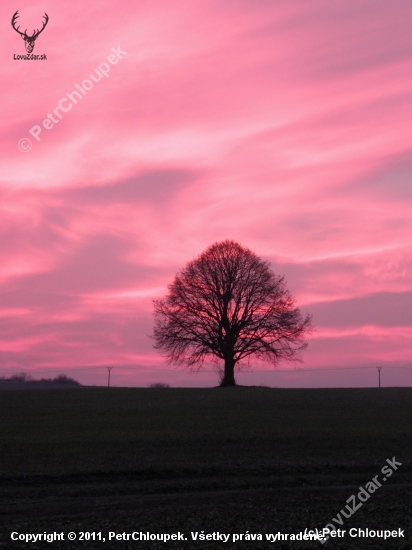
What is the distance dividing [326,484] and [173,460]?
5888 millimetres

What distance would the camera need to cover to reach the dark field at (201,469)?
621 inches

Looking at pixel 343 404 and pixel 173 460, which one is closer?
pixel 173 460

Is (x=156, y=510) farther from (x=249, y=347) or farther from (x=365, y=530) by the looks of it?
(x=249, y=347)

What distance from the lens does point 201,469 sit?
2312cm

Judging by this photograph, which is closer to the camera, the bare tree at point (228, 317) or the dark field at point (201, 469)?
the dark field at point (201, 469)

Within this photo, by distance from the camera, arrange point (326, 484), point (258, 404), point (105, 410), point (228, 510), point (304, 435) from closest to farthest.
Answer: point (228, 510), point (326, 484), point (304, 435), point (105, 410), point (258, 404)

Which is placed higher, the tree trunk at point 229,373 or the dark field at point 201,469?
→ the tree trunk at point 229,373

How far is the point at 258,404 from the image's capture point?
4394 centimetres

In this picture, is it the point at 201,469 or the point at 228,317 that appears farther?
the point at 228,317

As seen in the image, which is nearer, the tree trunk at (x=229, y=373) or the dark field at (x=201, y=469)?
Result: the dark field at (x=201, y=469)

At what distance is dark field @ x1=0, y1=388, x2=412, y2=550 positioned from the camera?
15781 mm

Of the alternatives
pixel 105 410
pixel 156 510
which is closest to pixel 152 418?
pixel 105 410

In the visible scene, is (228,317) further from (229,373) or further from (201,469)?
(201,469)

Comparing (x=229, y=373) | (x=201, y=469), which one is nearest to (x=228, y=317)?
(x=229, y=373)
